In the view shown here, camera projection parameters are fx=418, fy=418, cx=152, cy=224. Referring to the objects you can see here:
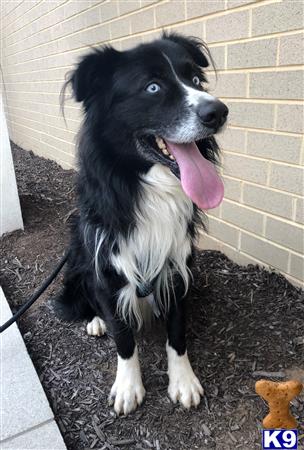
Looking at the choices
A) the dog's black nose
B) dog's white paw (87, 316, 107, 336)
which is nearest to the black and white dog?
the dog's black nose

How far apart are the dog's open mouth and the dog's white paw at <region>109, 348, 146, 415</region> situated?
3.04ft

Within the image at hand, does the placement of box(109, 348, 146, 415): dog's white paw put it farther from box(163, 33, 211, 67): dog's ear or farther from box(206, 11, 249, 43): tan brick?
box(206, 11, 249, 43): tan brick

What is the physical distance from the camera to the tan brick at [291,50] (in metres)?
2.27

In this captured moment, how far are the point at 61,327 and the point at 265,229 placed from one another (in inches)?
60.1

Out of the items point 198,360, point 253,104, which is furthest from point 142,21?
point 198,360

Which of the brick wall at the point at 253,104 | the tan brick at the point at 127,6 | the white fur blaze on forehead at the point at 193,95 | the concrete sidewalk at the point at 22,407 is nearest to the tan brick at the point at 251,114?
the brick wall at the point at 253,104

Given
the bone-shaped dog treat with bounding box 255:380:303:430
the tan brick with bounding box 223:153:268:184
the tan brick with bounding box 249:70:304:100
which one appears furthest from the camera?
the tan brick with bounding box 223:153:268:184

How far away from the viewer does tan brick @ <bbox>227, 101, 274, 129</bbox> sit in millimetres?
2611

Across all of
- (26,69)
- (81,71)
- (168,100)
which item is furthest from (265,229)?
(26,69)

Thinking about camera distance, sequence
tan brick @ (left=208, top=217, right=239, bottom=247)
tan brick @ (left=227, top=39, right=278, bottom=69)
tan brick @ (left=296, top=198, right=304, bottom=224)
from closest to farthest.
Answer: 1. tan brick @ (left=227, top=39, right=278, bottom=69)
2. tan brick @ (left=296, top=198, right=304, bottom=224)
3. tan brick @ (left=208, top=217, right=239, bottom=247)

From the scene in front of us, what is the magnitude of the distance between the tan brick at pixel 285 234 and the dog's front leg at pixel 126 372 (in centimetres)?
123

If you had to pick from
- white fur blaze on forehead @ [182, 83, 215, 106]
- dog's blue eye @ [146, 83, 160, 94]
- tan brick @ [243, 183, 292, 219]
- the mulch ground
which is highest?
dog's blue eye @ [146, 83, 160, 94]

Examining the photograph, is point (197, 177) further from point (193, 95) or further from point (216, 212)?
point (216, 212)

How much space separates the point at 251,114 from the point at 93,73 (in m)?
1.25
